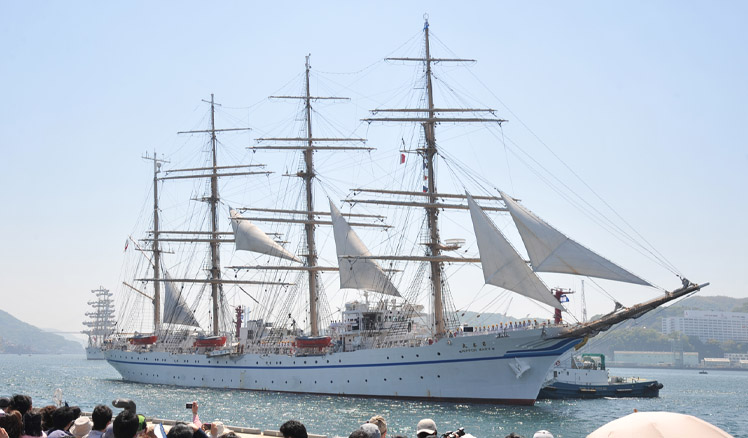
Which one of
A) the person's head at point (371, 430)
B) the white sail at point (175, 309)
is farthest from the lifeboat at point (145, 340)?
the person's head at point (371, 430)

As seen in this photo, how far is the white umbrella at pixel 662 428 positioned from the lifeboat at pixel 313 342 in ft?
139

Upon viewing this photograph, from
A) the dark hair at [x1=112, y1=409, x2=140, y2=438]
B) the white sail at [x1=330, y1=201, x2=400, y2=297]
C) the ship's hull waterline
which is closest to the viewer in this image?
the dark hair at [x1=112, y1=409, x2=140, y2=438]

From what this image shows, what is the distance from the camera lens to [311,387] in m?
48.0

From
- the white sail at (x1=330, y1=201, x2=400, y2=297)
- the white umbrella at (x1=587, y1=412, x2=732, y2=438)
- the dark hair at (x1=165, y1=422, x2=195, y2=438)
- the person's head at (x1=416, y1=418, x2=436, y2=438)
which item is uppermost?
the white sail at (x1=330, y1=201, x2=400, y2=297)

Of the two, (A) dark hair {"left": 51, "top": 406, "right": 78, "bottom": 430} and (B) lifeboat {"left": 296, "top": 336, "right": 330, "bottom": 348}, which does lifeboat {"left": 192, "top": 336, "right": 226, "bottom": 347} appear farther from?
(A) dark hair {"left": 51, "top": 406, "right": 78, "bottom": 430}

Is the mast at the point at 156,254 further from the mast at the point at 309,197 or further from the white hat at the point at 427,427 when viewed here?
the white hat at the point at 427,427

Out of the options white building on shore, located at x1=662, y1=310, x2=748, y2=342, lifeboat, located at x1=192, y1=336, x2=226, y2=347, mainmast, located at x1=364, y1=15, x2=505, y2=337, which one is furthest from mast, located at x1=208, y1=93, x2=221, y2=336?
white building on shore, located at x1=662, y1=310, x2=748, y2=342

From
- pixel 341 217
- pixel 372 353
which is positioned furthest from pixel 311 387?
pixel 341 217

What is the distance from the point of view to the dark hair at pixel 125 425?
29.3 feet

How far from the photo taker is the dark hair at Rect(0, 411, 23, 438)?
9.59 meters

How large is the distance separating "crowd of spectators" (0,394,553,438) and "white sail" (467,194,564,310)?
89.5 feet

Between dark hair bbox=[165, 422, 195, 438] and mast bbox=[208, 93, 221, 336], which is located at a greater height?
mast bbox=[208, 93, 221, 336]

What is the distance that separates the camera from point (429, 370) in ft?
136

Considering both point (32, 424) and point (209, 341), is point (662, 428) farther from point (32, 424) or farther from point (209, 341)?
point (209, 341)
